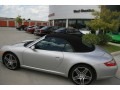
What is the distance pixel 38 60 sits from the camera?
16.8 ft

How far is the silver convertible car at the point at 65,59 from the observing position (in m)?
4.68

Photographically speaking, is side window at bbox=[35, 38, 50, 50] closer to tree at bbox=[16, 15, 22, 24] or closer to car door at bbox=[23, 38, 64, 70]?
car door at bbox=[23, 38, 64, 70]

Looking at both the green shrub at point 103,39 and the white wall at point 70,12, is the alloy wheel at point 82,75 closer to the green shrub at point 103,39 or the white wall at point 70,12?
the green shrub at point 103,39

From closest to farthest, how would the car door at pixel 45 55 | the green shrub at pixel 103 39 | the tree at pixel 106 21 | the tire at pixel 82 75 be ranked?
the tire at pixel 82 75, the car door at pixel 45 55, the tree at pixel 106 21, the green shrub at pixel 103 39

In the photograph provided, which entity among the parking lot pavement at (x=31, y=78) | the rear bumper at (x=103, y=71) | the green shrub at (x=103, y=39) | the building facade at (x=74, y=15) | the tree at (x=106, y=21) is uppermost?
the building facade at (x=74, y=15)

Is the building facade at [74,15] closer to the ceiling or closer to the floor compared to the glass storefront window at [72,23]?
closer to the ceiling

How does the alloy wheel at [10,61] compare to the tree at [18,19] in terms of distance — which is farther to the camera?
the tree at [18,19]

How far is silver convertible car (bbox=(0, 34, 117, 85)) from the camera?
4680mm

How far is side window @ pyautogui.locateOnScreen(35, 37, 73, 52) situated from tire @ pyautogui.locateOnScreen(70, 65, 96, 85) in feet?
2.03

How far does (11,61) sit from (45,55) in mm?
1364

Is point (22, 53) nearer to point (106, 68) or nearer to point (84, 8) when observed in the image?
point (106, 68)

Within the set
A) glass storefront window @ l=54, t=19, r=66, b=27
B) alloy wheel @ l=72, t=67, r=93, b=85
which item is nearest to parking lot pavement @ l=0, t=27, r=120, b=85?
alloy wheel @ l=72, t=67, r=93, b=85

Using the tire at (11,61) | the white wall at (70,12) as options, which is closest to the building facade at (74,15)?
the white wall at (70,12)

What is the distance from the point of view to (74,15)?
32031 millimetres
